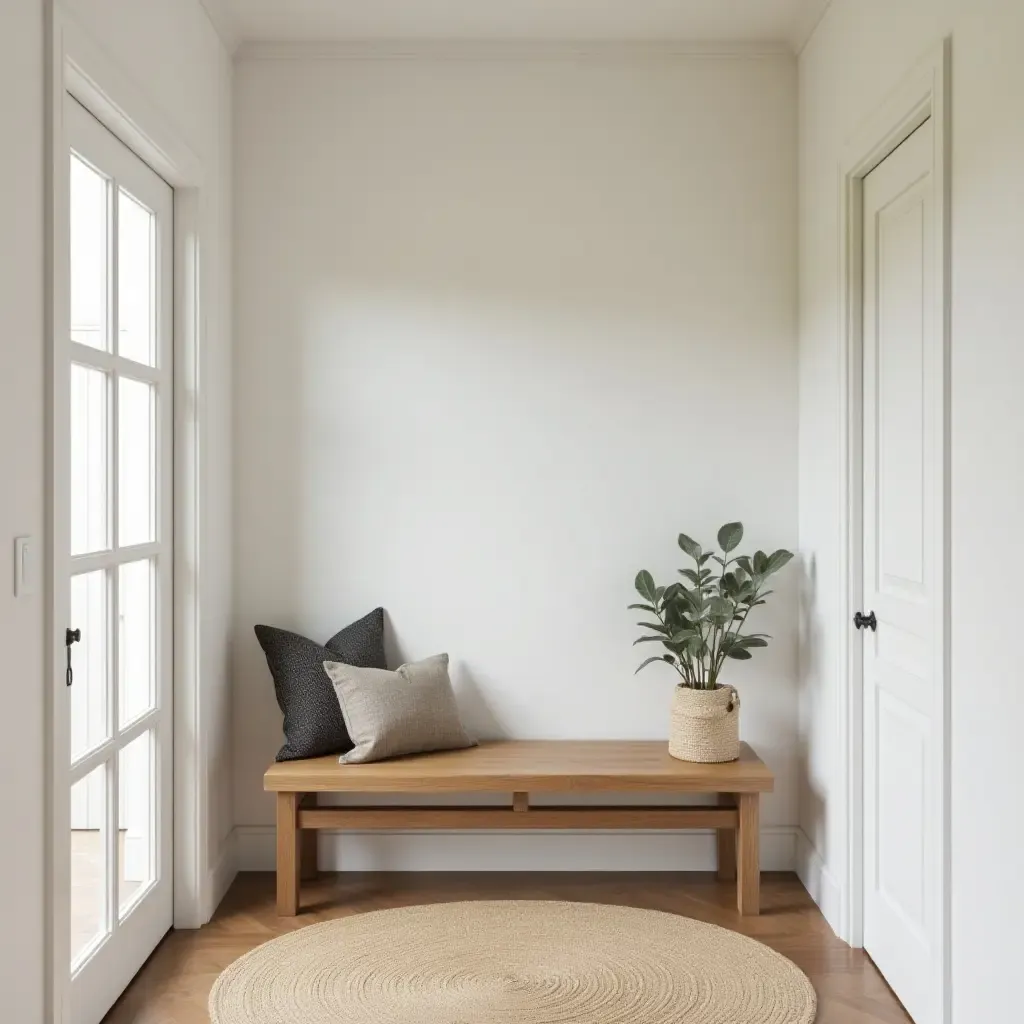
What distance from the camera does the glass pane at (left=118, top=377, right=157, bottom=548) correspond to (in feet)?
8.53

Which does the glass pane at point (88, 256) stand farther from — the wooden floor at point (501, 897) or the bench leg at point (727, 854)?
the bench leg at point (727, 854)

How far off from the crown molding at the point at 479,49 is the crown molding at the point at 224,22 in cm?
5

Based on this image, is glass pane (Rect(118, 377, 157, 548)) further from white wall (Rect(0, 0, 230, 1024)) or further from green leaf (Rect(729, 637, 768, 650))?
green leaf (Rect(729, 637, 768, 650))

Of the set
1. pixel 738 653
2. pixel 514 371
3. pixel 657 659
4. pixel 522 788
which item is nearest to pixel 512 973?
pixel 522 788

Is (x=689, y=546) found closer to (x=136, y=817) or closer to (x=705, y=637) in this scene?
(x=705, y=637)

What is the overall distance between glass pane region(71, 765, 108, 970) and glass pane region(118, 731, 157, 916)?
0.11m

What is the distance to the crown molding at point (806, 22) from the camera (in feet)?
10.1

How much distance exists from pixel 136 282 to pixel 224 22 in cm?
106

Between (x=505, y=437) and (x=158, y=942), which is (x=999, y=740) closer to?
(x=505, y=437)

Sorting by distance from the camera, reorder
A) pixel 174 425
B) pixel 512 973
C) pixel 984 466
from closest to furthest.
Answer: pixel 984 466 < pixel 512 973 < pixel 174 425

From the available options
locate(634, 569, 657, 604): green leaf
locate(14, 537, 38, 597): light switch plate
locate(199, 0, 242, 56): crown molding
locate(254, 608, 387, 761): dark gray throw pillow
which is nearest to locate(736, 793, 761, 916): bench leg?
locate(634, 569, 657, 604): green leaf

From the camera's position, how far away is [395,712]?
314 cm

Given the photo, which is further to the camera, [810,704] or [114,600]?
[810,704]

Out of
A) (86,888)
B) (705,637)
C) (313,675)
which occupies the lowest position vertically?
(86,888)
